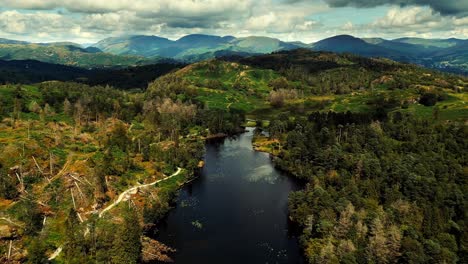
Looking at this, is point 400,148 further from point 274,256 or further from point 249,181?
point 274,256

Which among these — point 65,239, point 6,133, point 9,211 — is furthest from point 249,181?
point 6,133

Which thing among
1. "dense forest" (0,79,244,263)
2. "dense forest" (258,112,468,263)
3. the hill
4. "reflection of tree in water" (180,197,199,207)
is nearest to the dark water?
"reflection of tree in water" (180,197,199,207)

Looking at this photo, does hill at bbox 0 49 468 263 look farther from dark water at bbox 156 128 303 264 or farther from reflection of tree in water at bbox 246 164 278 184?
reflection of tree in water at bbox 246 164 278 184

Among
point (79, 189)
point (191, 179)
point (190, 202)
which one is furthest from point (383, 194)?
point (79, 189)

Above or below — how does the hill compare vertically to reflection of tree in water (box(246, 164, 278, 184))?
above

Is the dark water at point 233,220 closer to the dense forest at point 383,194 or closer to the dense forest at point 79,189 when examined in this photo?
the dense forest at point 79,189

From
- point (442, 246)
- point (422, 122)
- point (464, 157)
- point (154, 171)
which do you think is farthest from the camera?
point (422, 122)

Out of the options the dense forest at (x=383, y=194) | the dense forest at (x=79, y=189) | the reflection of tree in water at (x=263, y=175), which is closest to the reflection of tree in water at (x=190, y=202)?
the dense forest at (x=79, y=189)

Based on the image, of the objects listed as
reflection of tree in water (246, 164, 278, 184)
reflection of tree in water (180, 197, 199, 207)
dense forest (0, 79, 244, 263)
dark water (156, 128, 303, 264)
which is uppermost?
dense forest (0, 79, 244, 263)

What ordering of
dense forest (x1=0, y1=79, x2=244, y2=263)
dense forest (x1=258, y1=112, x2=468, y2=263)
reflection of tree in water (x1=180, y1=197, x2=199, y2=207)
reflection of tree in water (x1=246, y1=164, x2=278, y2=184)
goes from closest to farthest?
dense forest (x1=258, y1=112, x2=468, y2=263) < dense forest (x1=0, y1=79, x2=244, y2=263) < reflection of tree in water (x1=180, y1=197, x2=199, y2=207) < reflection of tree in water (x1=246, y1=164, x2=278, y2=184)
